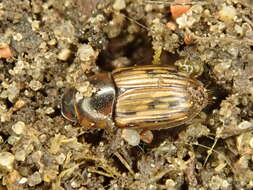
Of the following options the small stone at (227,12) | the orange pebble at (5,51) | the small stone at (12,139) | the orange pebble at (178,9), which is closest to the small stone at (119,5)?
the orange pebble at (178,9)

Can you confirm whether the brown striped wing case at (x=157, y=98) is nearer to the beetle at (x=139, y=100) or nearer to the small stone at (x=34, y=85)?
the beetle at (x=139, y=100)

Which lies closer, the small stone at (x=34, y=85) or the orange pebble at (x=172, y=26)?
the small stone at (x=34, y=85)

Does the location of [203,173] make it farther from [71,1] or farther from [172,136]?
[71,1]

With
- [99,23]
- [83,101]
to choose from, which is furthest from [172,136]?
[99,23]

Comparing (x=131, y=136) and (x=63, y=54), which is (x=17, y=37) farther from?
(x=131, y=136)

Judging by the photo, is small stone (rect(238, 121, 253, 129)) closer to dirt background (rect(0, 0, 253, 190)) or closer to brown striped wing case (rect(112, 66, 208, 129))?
dirt background (rect(0, 0, 253, 190))
